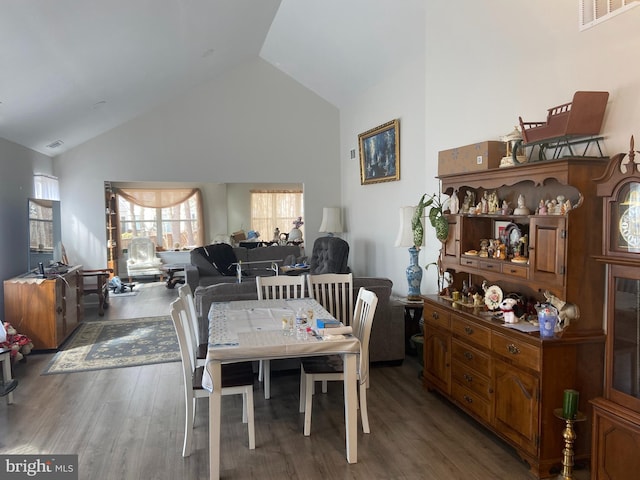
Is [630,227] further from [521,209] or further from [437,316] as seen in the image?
[437,316]

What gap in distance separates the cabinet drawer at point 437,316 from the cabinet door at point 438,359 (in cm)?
6

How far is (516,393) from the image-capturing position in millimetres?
2693

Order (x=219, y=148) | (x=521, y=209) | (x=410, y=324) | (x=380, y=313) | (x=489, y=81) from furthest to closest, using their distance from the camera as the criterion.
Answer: (x=219, y=148) → (x=410, y=324) → (x=380, y=313) → (x=489, y=81) → (x=521, y=209)

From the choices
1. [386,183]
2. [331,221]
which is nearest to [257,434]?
[386,183]

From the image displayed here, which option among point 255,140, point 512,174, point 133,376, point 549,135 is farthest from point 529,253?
point 255,140

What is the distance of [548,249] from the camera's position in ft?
8.55

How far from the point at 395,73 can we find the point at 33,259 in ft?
16.4

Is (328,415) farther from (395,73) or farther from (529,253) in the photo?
(395,73)

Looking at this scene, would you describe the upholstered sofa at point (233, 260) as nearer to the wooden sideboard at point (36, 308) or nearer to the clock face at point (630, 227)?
the wooden sideboard at point (36, 308)

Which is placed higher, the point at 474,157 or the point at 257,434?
the point at 474,157

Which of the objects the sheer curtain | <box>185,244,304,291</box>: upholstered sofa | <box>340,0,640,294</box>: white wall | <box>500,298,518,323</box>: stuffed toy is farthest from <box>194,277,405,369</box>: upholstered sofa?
the sheer curtain

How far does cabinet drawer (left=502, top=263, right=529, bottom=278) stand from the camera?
2.80m

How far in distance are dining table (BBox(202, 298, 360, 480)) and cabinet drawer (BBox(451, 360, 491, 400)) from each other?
2.91 feet

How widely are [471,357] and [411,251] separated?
187 cm
